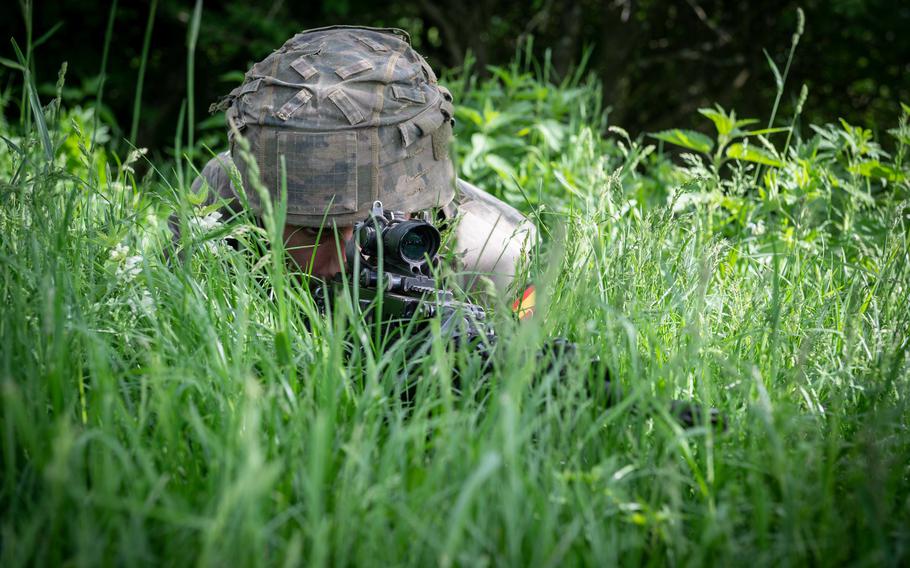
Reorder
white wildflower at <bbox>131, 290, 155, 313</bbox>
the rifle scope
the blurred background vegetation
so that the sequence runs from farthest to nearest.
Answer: the blurred background vegetation → the rifle scope → white wildflower at <bbox>131, 290, 155, 313</bbox>

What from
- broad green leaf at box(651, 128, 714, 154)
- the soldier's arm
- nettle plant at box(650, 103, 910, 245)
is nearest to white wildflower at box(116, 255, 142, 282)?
the soldier's arm

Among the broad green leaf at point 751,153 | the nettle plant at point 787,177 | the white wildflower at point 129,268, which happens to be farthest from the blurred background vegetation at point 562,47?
the white wildflower at point 129,268

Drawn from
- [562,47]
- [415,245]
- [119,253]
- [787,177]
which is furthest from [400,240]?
[562,47]

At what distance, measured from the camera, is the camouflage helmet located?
2.11 meters

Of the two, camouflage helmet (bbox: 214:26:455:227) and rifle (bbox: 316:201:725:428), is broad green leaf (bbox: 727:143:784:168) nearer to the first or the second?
camouflage helmet (bbox: 214:26:455:227)

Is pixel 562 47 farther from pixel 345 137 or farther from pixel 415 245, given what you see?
pixel 415 245

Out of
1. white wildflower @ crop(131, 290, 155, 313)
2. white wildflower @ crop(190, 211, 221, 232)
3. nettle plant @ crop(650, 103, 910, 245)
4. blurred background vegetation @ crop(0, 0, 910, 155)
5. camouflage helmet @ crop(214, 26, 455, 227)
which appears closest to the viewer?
white wildflower @ crop(131, 290, 155, 313)

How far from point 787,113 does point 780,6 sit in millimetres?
814

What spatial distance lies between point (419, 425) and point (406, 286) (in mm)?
477

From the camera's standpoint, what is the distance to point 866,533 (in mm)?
1280

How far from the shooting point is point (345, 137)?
6.95 ft

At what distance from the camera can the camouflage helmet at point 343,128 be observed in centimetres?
211

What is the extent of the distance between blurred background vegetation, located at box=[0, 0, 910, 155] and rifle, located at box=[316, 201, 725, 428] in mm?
4138

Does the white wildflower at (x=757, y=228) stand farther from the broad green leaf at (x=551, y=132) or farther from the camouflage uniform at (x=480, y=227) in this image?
the broad green leaf at (x=551, y=132)
